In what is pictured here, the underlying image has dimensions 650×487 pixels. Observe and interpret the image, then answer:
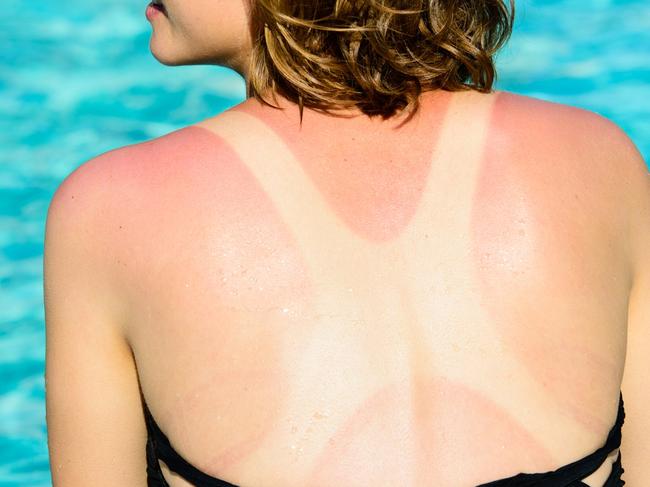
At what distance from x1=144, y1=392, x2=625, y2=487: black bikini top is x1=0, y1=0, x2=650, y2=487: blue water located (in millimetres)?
2701

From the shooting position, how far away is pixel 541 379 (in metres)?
1.73

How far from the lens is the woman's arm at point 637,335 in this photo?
1.89 meters

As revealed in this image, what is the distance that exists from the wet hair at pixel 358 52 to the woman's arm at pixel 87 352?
1.20ft

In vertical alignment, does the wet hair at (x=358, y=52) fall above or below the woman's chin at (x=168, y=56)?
above

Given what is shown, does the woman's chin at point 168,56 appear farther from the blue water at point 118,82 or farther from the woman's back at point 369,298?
the blue water at point 118,82

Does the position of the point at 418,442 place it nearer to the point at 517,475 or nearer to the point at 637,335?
the point at 517,475

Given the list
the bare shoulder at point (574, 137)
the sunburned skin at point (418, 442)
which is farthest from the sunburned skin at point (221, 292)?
the bare shoulder at point (574, 137)

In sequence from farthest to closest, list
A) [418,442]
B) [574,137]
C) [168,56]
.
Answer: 1. [168,56]
2. [574,137]
3. [418,442]

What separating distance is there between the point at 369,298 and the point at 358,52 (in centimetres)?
47

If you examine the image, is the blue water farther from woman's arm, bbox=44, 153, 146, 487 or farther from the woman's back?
the woman's back

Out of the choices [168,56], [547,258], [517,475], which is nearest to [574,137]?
[547,258]

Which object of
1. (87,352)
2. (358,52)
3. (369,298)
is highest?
(358,52)

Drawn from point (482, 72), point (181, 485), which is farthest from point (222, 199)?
point (482, 72)

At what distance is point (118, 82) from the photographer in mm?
5559
